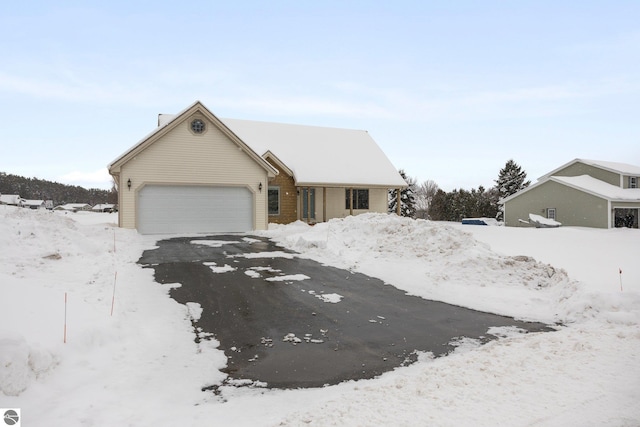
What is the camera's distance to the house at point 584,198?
1231 inches

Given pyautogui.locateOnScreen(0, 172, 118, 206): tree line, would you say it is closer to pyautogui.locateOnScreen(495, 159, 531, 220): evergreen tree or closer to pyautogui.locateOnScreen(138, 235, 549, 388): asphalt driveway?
pyautogui.locateOnScreen(495, 159, 531, 220): evergreen tree

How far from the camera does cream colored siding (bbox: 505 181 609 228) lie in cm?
3130

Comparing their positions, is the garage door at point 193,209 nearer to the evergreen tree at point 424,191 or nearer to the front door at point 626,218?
the front door at point 626,218

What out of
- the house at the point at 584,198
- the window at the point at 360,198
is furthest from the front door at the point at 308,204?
the house at the point at 584,198

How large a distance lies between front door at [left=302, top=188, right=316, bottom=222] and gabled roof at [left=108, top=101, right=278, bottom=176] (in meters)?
5.41

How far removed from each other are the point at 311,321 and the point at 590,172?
132 ft

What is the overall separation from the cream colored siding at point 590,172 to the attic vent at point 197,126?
35569 mm

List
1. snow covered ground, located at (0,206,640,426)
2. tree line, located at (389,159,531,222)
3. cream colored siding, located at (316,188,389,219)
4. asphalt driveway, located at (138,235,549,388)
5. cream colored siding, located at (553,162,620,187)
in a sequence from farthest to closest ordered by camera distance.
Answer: tree line, located at (389,159,531,222), cream colored siding, located at (553,162,620,187), cream colored siding, located at (316,188,389,219), asphalt driveway, located at (138,235,549,388), snow covered ground, located at (0,206,640,426)

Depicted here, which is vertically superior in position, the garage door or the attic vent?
the attic vent

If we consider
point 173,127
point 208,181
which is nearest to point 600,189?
point 208,181

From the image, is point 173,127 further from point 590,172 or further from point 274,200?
point 590,172

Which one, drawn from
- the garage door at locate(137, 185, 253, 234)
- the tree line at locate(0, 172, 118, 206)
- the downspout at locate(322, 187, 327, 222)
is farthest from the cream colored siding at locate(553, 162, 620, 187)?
the tree line at locate(0, 172, 118, 206)

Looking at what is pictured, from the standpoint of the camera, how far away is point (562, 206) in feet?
111

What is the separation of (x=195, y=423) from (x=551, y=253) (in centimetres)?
1579
